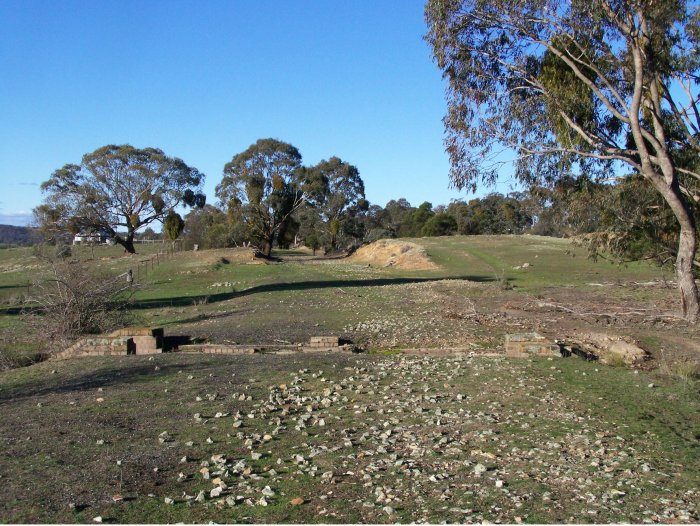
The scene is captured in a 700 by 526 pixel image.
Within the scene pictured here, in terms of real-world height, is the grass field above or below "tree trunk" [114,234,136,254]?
below

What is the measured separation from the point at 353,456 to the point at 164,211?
208 feet

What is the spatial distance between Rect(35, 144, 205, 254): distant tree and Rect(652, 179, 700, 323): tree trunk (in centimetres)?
5663

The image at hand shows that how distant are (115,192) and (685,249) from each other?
190 feet

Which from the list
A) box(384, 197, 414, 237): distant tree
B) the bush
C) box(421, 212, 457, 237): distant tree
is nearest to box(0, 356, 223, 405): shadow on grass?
the bush

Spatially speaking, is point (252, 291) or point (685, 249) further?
point (252, 291)

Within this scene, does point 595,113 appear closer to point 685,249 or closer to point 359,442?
point 685,249

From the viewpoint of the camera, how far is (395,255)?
56969 mm

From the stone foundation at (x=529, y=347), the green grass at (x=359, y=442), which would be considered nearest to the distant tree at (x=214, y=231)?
the stone foundation at (x=529, y=347)

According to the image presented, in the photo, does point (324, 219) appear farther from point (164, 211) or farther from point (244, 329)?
point (244, 329)

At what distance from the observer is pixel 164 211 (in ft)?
219

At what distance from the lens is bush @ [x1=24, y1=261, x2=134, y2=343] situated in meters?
15.8

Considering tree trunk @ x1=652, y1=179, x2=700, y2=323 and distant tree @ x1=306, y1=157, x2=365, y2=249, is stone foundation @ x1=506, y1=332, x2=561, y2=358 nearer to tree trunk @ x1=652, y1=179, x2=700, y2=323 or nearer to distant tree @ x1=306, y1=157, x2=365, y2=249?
tree trunk @ x1=652, y1=179, x2=700, y2=323

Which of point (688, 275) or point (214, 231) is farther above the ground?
point (214, 231)

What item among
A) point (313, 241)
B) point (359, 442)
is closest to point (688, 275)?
point (359, 442)
